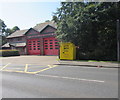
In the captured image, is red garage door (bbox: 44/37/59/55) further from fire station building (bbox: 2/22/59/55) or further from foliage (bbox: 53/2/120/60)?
foliage (bbox: 53/2/120/60)

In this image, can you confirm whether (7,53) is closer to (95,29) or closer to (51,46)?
(51,46)

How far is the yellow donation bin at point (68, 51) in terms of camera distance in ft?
48.2

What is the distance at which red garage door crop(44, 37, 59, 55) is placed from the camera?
82.8 feet

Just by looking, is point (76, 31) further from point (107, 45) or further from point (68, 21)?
point (107, 45)

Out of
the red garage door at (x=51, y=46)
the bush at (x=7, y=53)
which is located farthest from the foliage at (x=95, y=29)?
the bush at (x=7, y=53)

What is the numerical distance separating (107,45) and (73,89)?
402 inches

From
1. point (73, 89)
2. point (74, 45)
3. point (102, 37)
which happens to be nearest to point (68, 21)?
point (74, 45)

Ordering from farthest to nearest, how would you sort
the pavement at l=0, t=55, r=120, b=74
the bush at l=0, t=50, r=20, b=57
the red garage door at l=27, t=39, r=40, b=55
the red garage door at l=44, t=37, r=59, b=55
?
the red garage door at l=27, t=39, r=40, b=55
the bush at l=0, t=50, r=20, b=57
the red garage door at l=44, t=37, r=59, b=55
the pavement at l=0, t=55, r=120, b=74

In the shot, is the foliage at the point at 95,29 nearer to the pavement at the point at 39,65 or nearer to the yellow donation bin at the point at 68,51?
the yellow donation bin at the point at 68,51

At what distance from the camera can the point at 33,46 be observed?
95.2ft

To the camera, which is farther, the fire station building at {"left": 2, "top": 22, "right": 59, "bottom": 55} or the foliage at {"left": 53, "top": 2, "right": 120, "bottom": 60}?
the fire station building at {"left": 2, "top": 22, "right": 59, "bottom": 55}

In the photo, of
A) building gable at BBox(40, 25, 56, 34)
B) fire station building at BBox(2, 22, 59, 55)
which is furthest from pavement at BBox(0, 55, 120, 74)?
building gable at BBox(40, 25, 56, 34)

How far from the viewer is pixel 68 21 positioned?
46.3 feet

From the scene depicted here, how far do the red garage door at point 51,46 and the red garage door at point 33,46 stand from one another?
2445 millimetres
